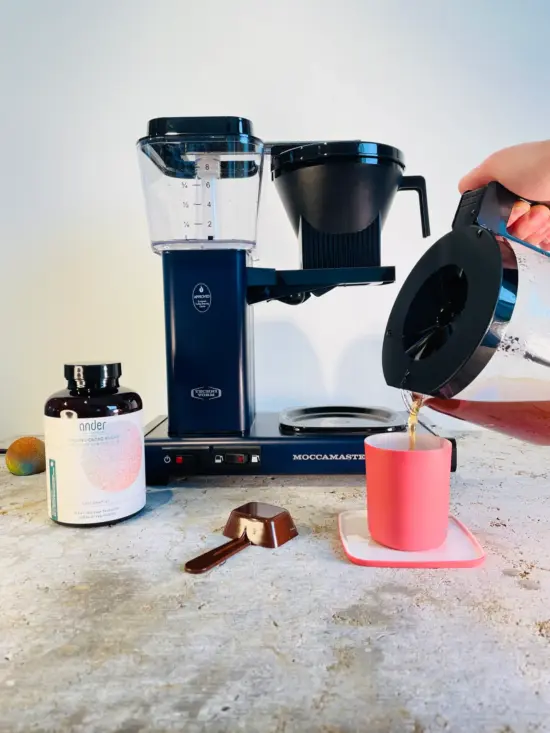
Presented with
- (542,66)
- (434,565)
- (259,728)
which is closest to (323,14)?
(542,66)

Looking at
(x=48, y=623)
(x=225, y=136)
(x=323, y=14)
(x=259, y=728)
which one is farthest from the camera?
(x=323, y=14)

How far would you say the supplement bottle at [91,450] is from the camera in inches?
22.3

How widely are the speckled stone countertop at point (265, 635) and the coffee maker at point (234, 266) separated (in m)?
0.13

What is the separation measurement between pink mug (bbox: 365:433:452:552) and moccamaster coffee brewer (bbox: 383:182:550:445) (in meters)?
0.06

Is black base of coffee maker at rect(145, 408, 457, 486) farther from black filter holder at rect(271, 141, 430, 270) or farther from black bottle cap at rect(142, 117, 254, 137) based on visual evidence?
black bottle cap at rect(142, 117, 254, 137)

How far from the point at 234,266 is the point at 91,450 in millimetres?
311

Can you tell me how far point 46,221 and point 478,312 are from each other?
0.88 m

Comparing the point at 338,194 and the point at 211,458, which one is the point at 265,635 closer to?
the point at 211,458

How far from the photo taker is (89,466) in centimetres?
57

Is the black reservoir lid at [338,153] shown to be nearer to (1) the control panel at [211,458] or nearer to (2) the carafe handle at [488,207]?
(2) the carafe handle at [488,207]

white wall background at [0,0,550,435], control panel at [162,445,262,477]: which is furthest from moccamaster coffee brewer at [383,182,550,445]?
white wall background at [0,0,550,435]

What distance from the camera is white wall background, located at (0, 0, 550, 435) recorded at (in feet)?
3.30

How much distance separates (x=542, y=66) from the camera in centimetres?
102

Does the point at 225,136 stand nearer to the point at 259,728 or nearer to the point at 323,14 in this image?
the point at 323,14
